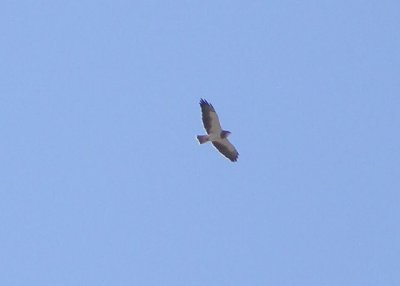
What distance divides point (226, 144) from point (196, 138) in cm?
118

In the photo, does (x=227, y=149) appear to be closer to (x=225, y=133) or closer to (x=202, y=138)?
(x=225, y=133)

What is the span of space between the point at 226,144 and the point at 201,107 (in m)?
1.21

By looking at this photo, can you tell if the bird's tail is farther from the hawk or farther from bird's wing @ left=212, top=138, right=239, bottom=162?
bird's wing @ left=212, top=138, right=239, bottom=162

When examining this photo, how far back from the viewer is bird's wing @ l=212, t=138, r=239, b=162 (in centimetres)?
7369

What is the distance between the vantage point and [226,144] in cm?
7381

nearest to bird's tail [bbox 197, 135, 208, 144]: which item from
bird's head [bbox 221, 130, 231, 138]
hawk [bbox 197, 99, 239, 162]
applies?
hawk [bbox 197, 99, 239, 162]

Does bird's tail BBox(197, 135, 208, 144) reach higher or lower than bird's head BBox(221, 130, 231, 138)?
lower

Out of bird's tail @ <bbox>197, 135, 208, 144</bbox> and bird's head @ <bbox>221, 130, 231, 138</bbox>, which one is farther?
bird's head @ <bbox>221, 130, 231, 138</bbox>

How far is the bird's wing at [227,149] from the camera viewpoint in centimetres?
7369

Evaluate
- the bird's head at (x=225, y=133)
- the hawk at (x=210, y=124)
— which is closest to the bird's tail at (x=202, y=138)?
the hawk at (x=210, y=124)

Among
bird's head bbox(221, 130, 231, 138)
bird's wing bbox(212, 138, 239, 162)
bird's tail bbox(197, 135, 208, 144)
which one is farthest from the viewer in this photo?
bird's wing bbox(212, 138, 239, 162)

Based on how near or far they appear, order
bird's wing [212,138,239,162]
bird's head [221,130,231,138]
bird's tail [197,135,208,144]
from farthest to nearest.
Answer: bird's wing [212,138,239,162], bird's head [221,130,231,138], bird's tail [197,135,208,144]

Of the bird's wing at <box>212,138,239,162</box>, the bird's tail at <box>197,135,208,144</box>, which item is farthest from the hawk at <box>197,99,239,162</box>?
the bird's wing at <box>212,138,239,162</box>

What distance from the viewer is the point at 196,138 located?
72875mm
